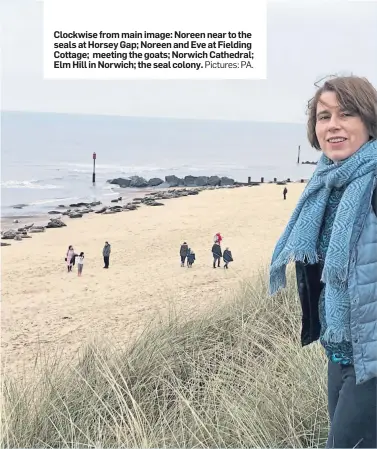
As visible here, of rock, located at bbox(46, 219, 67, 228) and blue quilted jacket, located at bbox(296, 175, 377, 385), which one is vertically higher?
blue quilted jacket, located at bbox(296, 175, 377, 385)

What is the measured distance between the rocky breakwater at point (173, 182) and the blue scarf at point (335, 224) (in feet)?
94.4

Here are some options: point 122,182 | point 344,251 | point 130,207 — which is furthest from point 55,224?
point 344,251

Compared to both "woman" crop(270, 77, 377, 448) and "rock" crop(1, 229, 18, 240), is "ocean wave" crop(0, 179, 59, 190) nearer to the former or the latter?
"rock" crop(1, 229, 18, 240)

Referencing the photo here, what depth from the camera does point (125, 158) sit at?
48469 mm

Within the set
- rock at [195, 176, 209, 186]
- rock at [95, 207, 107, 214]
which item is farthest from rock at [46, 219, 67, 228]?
rock at [195, 176, 209, 186]

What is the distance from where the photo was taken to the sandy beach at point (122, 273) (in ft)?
25.7

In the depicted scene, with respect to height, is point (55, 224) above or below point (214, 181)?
below

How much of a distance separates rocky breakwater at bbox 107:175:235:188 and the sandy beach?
8.41m

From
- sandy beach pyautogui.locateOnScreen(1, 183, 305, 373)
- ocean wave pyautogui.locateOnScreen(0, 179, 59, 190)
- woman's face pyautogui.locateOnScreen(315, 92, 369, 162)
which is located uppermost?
woman's face pyautogui.locateOnScreen(315, 92, 369, 162)

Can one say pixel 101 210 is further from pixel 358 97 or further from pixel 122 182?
pixel 358 97

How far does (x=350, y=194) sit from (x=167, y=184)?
3066 cm

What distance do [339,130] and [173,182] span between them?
101ft

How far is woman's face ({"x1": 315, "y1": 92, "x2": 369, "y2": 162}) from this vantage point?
1.92 m

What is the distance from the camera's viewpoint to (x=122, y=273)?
12.2 meters
